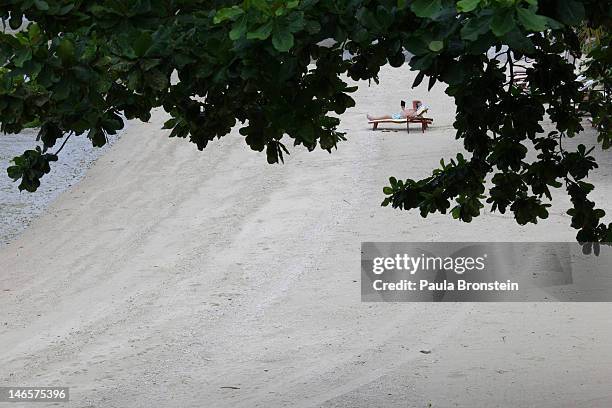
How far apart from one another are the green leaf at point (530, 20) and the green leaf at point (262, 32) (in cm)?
105

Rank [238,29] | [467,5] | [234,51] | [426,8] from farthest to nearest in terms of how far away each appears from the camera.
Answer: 1. [234,51]
2. [238,29]
3. [426,8]
4. [467,5]

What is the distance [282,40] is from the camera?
418 centimetres

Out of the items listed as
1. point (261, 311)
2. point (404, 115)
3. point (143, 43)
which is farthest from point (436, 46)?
point (404, 115)

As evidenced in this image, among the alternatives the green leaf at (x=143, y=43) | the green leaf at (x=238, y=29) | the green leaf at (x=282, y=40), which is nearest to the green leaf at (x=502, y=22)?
the green leaf at (x=282, y=40)

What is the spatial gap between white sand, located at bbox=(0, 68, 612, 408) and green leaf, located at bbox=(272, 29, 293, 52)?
18.5 feet

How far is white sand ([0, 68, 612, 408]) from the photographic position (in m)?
9.77

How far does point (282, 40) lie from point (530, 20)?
104 centimetres

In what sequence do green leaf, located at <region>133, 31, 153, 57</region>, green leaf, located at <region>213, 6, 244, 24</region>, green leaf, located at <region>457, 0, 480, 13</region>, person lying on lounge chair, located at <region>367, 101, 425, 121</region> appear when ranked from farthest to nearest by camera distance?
person lying on lounge chair, located at <region>367, 101, 425, 121</region> < green leaf, located at <region>133, 31, 153, 57</region> < green leaf, located at <region>213, 6, 244, 24</region> < green leaf, located at <region>457, 0, 480, 13</region>

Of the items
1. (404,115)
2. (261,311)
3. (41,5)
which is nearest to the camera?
(41,5)

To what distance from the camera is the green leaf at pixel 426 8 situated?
4.13m

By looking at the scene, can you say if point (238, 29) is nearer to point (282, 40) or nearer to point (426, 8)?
point (282, 40)

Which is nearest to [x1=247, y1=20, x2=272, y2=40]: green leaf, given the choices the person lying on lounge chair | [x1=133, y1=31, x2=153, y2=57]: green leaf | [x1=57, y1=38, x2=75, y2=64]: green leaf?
[x1=133, y1=31, x2=153, y2=57]: green leaf

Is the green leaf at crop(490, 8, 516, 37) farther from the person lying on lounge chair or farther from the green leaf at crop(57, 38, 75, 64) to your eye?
the person lying on lounge chair

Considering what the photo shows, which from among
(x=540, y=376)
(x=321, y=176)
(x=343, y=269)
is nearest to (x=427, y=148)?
(x=321, y=176)
